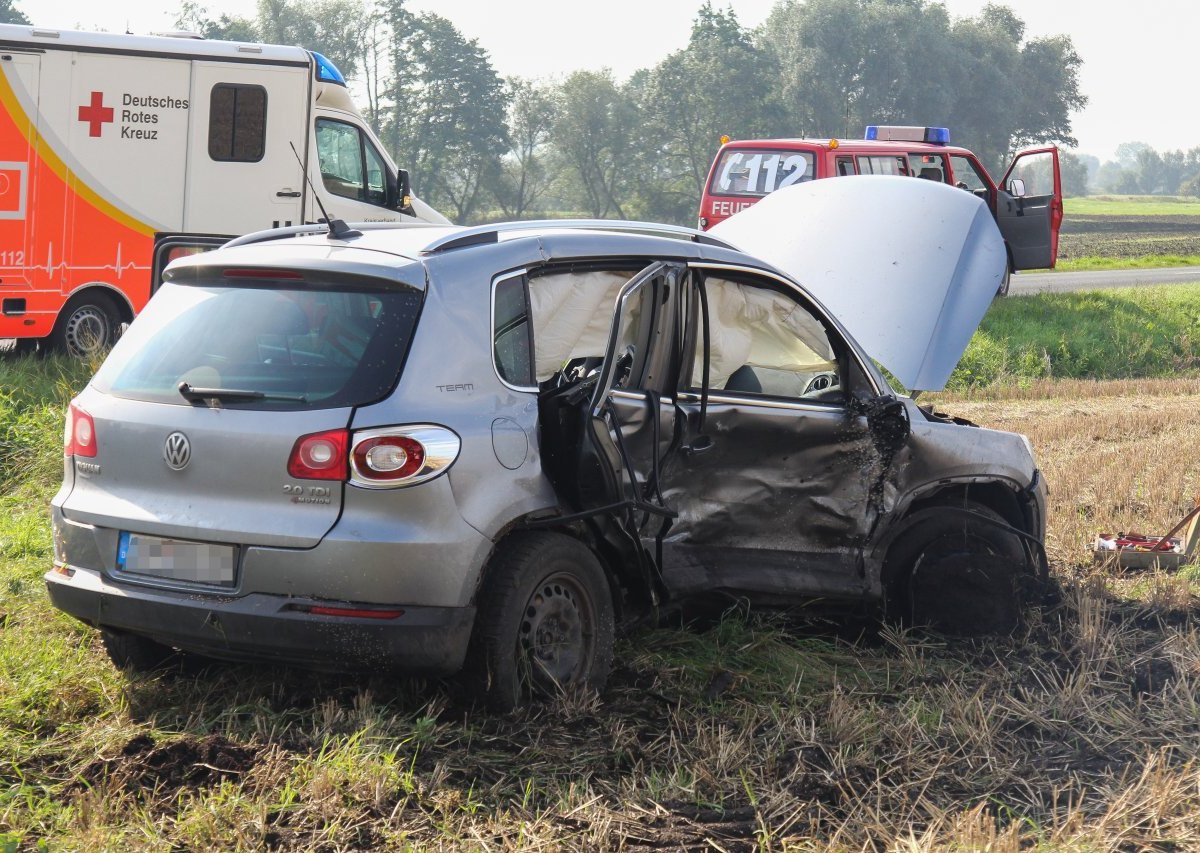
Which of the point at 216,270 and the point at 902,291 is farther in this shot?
the point at 902,291

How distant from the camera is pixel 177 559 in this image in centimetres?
447

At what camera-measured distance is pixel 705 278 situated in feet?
18.5

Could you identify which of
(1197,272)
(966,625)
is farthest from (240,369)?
(1197,272)

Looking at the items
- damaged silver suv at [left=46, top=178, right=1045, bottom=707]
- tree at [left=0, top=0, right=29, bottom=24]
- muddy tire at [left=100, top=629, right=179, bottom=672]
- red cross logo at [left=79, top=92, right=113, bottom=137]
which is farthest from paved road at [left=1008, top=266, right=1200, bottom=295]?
tree at [left=0, top=0, right=29, bottom=24]

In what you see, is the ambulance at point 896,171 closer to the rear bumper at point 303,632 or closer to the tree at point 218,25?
the rear bumper at point 303,632

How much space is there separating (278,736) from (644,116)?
72709 mm

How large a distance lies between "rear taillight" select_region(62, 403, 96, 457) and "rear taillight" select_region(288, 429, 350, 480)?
2.81 feet

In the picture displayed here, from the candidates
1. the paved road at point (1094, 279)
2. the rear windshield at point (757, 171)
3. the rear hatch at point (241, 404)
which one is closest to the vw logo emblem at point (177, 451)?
the rear hatch at point (241, 404)

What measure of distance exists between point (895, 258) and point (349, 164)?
901 cm

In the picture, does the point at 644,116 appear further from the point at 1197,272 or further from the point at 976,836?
the point at 976,836

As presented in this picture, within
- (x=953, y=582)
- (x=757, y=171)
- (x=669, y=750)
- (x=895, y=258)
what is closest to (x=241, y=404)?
(x=669, y=750)

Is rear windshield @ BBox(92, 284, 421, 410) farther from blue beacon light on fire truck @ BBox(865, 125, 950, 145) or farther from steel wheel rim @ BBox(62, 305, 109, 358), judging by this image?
blue beacon light on fire truck @ BBox(865, 125, 950, 145)

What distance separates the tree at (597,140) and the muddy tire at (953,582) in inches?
2547

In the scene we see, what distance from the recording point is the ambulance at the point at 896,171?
55.6 ft
